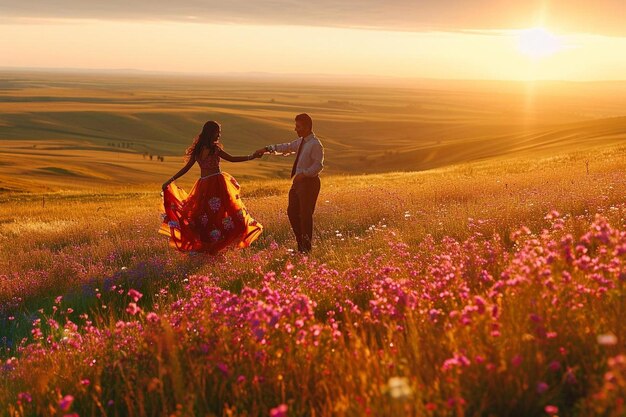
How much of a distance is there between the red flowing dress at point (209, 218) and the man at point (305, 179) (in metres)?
1.08

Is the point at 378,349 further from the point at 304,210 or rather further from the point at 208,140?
the point at 208,140

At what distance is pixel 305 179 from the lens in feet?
35.9

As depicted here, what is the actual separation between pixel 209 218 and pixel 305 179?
6.60ft

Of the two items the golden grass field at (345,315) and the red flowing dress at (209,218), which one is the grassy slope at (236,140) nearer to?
the golden grass field at (345,315)

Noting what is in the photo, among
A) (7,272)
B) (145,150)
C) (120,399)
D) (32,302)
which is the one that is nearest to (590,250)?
(120,399)

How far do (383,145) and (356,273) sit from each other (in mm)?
135124

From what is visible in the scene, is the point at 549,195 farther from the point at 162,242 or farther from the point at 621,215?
the point at 162,242

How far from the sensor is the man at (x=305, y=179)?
10.8 metres

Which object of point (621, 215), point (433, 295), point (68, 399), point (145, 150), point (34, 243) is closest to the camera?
point (68, 399)

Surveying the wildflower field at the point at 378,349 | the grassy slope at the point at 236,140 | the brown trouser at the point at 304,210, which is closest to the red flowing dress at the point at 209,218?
the brown trouser at the point at 304,210

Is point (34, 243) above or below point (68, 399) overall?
below

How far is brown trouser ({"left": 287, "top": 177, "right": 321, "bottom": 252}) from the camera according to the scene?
1086 centimetres

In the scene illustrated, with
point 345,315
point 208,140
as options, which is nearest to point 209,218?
point 208,140

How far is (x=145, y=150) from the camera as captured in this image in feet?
388
